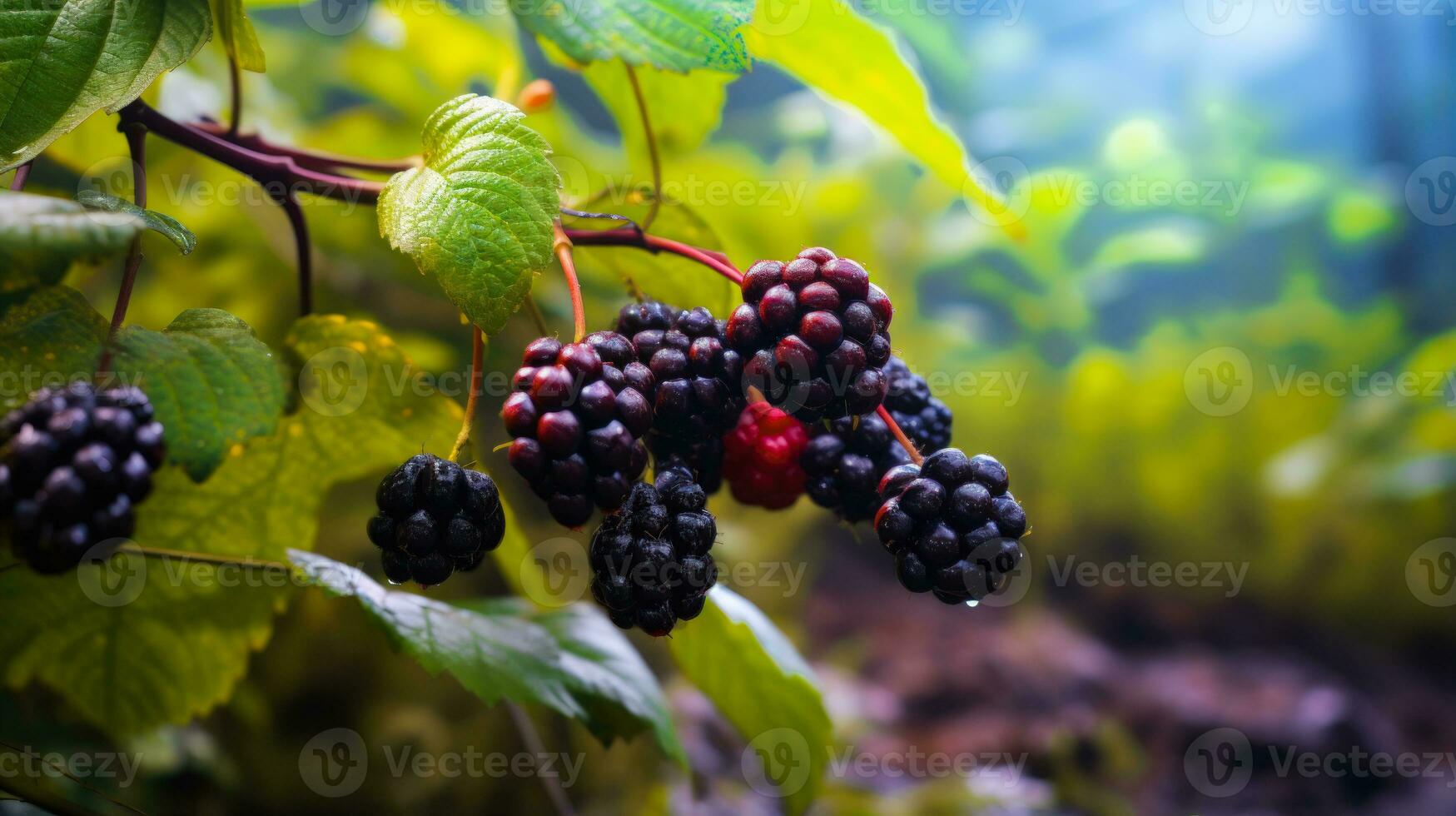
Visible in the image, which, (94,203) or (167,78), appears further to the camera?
(167,78)

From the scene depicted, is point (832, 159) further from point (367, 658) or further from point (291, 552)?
point (291, 552)

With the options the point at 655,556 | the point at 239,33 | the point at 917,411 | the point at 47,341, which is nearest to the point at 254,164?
the point at 239,33

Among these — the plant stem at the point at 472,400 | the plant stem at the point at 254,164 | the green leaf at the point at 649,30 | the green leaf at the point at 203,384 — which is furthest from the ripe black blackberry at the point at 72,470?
the green leaf at the point at 649,30

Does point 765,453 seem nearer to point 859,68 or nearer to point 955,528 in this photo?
point 955,528

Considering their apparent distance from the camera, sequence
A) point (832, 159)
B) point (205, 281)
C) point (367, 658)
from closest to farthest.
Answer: point (205, 281) → point (367, 658) → point (832, 159)

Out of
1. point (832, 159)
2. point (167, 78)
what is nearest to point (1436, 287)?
point (832, 159)

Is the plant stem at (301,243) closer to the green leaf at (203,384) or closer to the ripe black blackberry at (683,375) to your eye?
the green leaf at (203,384)

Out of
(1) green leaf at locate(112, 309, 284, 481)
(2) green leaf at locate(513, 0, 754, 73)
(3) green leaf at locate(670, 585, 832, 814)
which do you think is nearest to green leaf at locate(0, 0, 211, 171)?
(1) green leaf at locate(112, 309, 284, 481)
